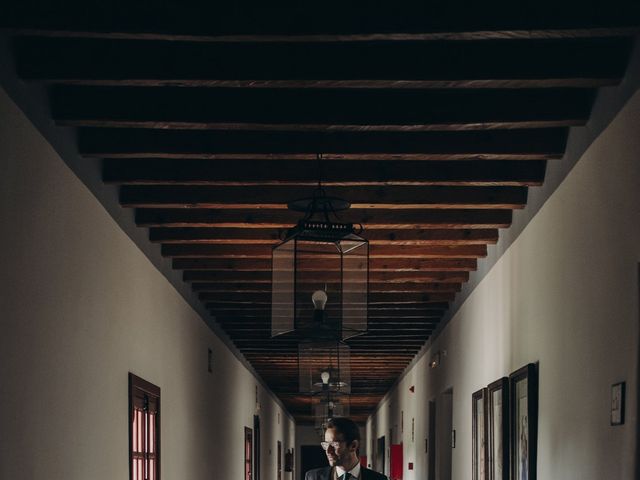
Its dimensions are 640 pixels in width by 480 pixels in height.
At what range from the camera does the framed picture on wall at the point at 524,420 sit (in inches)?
234

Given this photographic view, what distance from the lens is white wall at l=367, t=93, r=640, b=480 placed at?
4.04 m

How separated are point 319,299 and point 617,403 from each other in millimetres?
1663

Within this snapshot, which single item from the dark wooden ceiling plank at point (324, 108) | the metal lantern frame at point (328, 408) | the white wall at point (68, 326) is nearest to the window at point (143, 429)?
the white wall at point (68, 326)

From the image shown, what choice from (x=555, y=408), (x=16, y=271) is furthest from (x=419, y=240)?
(x=16, y=271)

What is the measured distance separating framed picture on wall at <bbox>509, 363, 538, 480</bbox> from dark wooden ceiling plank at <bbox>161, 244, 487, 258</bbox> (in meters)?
1.46

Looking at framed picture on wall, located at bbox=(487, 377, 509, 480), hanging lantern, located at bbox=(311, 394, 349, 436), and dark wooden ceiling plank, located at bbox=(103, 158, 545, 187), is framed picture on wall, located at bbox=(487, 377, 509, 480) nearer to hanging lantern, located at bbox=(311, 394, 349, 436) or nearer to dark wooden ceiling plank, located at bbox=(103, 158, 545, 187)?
dark wooden ceiling plank, located at bbox=(103, 158, 545, 187)

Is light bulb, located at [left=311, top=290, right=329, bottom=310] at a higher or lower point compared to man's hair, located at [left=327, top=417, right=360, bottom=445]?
higher

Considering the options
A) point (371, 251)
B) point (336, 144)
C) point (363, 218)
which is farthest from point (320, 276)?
point (371, 251)

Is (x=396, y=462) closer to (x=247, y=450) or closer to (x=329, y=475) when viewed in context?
(x=247, y=450)

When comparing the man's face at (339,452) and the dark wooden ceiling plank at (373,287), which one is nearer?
the man's face at (339,452)

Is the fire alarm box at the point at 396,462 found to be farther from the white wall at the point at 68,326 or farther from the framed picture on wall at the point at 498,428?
the framed picture on wall at the point at 498,428

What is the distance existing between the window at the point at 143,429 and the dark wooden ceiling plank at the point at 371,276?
1.46 metres

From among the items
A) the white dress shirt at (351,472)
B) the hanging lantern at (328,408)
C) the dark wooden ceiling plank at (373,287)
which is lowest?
the hanging lantern at (328,408)

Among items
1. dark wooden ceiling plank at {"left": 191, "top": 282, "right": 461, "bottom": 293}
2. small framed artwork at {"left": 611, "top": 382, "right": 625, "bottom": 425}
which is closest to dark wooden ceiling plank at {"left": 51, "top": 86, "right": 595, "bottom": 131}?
small framed artwork at {"left": 611, "top": 382, "right": 625, "bottom": 425}
